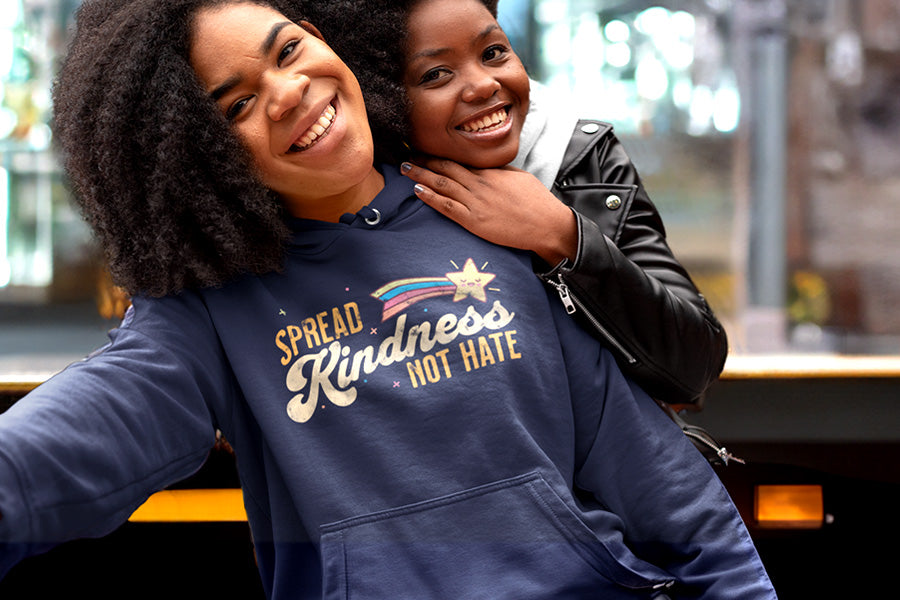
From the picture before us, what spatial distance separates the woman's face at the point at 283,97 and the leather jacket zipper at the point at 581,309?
283 millimetres

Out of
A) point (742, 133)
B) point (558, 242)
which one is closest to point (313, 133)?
point (558, 242)

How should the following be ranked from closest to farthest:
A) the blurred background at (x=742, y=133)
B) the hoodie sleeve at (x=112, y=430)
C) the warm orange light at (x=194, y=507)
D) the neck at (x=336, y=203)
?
1. the hoodie sleeve at (x=112, y=430)
2. the neck at (x=336, y=203)
3. the warm orange light at (x=194, y=507)
4. the blurred background at (x=742, y=133)

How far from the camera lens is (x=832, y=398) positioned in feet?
5.51

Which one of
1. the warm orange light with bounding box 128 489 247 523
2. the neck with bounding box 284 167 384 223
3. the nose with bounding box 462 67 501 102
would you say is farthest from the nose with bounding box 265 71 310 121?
the warm orange light with bounding box 128 489 247 523

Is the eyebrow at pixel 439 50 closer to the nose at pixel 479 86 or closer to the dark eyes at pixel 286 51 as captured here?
the nose at pixel 479 86

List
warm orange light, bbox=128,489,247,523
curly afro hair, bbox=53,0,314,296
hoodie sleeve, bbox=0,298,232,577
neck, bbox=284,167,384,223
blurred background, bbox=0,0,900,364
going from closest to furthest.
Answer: hoodie sleeve, bbox=0,298,232,577
curly afro hair, bbox=53,0,314,296
neck, bbox=284,167,384,223
warm orange light, bbox=128,489,247,523
blurred background, bbox=0,0,900,364

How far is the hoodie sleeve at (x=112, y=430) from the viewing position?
894 millimetres

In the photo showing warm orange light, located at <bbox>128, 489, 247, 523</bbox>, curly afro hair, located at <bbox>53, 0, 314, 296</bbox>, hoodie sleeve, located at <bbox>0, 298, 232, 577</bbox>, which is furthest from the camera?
warm orange light, located at <bbox>128, 489, 247, 523</bbox>

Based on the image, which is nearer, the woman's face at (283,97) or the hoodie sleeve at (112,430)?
the hoodie sleeve at (112,430)

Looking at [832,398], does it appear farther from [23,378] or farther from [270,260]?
[23,378]

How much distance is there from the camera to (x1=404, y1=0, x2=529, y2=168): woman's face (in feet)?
4.00

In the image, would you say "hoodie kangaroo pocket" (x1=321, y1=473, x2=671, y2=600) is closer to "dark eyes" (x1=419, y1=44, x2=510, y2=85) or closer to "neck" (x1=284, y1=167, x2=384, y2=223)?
"neck" (x1=284, y1=167, x2=384, y2=223)

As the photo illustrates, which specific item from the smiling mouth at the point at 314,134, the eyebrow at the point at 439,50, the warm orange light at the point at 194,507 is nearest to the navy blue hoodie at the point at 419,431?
the smiling mouth at the point at 314,134

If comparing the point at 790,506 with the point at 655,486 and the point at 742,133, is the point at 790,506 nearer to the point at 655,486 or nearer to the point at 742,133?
the point at 655,486
